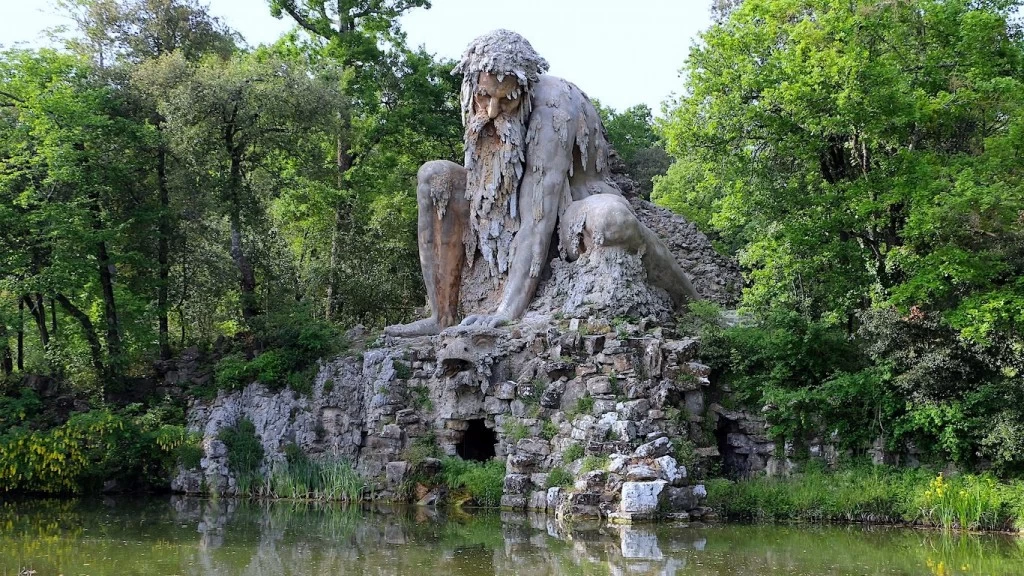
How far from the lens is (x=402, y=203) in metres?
23.0

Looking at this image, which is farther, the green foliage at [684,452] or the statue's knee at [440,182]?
the statue's knee at [440,182]

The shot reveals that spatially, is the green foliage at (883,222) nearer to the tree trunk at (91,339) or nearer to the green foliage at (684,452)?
the green foliage at (684,452)

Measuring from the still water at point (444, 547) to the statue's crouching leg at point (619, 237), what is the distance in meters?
4.53

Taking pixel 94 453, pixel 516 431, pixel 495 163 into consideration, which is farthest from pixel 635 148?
pixel 94 453

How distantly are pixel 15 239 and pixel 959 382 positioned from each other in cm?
1487

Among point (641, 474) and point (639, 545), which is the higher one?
point (641, 474)

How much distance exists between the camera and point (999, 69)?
1409cm

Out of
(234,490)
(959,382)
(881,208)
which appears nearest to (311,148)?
(234,490)

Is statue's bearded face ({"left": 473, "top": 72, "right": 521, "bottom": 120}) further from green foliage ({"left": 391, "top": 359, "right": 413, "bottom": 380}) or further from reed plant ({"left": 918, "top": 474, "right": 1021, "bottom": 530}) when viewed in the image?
reed plant ({"left": 918, "top": 474, "right": 1021, "bottom": 530})

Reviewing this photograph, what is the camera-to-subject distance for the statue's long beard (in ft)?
52.4

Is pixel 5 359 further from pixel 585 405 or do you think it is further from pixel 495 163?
pixel 585 405

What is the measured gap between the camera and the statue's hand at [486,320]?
49.8ft

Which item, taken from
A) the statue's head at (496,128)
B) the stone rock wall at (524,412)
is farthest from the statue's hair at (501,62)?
the stone rock wall at (524,412)

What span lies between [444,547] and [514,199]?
23.8 feet
